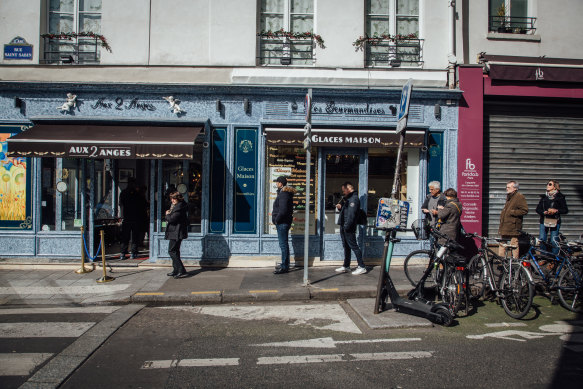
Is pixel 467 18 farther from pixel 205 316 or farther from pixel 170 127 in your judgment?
pixel 205 316

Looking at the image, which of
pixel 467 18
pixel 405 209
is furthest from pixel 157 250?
pixel 467 18

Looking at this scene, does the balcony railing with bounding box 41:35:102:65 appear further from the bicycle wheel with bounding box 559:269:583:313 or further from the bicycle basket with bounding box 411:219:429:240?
the bicycle wheel with bounding box 559:269:583:313

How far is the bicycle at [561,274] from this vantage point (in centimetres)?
644

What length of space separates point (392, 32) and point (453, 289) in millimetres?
6734

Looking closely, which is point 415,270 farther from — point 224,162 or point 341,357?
point 224,162

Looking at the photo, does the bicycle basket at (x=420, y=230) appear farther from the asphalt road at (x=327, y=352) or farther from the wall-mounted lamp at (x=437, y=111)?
the wall-mounted lamp at (x=437, y=111)

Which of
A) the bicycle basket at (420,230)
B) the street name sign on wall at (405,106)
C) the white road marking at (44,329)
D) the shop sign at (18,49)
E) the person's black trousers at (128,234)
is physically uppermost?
the shop sign at (18,49)

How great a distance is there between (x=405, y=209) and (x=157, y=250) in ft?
19.7

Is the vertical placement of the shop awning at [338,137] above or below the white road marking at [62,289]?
above

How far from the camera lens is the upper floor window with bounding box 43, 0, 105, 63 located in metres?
9.84

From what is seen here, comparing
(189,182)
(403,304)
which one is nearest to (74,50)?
(189,182)

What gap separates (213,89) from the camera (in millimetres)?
9492

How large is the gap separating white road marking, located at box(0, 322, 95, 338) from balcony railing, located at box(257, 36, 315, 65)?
23.1 ft

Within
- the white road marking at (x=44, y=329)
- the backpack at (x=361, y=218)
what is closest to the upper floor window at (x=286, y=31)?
the backpack at (x=361, y=218)
